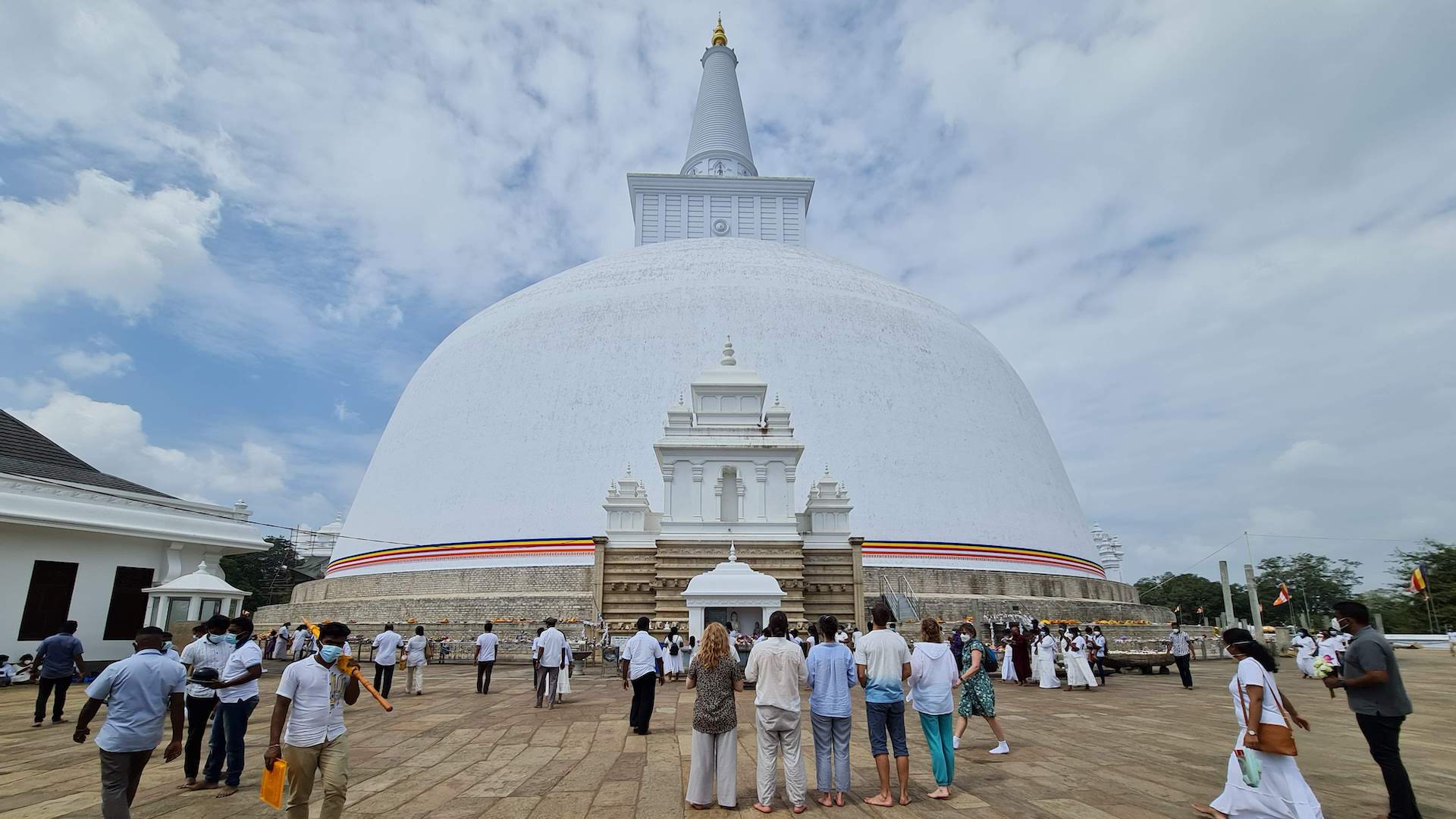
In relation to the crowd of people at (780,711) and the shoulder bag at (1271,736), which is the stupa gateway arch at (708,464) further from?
the shoulder bag at (1271,736)

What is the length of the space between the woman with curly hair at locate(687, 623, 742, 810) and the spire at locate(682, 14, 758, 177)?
114 ft

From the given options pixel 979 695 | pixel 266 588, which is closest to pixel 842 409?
pixel 979 695

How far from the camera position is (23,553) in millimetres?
17516

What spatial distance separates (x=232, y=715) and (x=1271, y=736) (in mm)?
8224

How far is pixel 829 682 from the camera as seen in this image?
21.0ft

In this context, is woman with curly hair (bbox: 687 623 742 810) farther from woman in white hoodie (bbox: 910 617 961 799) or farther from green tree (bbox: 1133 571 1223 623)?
green tree (bbox: 1133 571 1223 623)

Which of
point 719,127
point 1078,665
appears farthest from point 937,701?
point 719,127

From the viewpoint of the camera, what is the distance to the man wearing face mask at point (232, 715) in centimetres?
Result: 711

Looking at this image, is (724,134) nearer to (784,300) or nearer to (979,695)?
(784,300)

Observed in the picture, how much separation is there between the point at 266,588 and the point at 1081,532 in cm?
4355

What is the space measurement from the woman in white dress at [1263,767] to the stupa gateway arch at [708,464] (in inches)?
541

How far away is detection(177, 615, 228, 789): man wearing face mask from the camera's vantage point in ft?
24.1

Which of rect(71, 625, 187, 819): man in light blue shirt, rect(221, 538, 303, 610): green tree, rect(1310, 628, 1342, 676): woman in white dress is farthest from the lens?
rect(221, 538, 303, 610): green tree

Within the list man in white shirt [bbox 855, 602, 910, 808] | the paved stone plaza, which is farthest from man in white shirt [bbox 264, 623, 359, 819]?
man in white shirt [bbox 855, 602, 910, 808]
